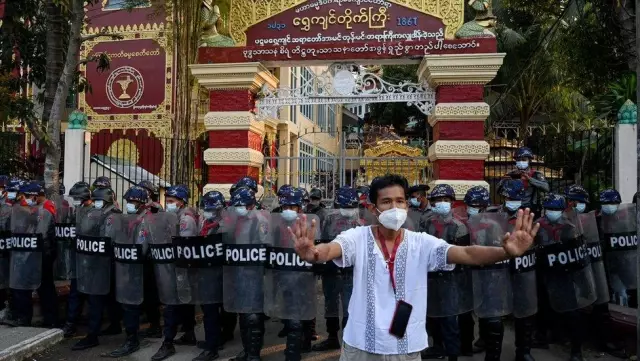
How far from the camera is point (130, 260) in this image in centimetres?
653

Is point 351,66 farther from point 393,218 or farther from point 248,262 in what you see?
point 393,218

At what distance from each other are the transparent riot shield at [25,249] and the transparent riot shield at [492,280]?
5.18 m

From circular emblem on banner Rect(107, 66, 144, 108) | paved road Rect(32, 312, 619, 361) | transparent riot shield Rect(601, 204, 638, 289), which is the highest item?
circular emblem on banner Rect(107, 66, 144, 108)

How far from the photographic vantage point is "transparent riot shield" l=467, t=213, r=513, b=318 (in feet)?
18.7

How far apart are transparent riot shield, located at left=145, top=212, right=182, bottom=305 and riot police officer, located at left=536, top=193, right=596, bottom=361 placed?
4.02 metres

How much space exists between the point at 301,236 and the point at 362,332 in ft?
2.22

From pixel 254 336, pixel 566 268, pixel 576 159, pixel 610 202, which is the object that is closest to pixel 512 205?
pixel 566 268

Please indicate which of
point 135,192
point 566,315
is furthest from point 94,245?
point 566,315

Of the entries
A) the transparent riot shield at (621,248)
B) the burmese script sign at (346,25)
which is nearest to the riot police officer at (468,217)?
the transparent riot shield at (621,248)

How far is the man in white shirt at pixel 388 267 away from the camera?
3.15 meters

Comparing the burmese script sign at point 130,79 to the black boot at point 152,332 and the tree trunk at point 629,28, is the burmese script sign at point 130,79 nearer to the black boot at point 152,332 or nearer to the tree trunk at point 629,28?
the black boot at point 152,332

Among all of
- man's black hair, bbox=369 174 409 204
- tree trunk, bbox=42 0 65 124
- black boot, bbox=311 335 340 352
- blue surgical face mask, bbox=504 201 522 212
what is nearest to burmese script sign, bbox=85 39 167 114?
tree trunk, bbox=42 0 65 124

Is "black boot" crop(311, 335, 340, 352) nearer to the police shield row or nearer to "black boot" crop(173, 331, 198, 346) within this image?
"black boot" crop(173, 331, 198, 346)

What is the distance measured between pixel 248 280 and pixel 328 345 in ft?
5.06
